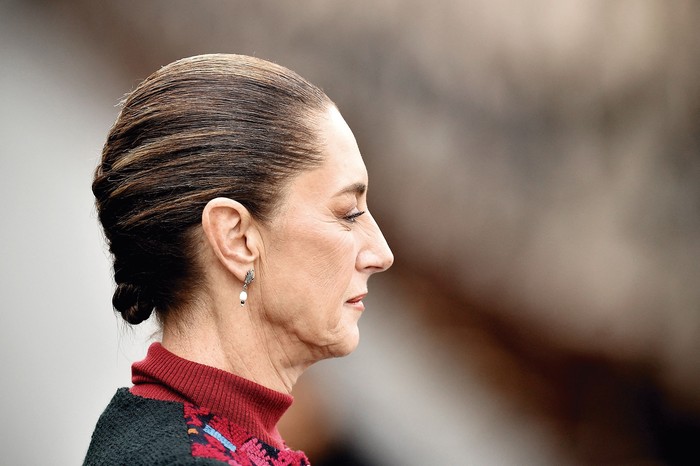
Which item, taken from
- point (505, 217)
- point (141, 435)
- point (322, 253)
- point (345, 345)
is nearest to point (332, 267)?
point (322, 253)

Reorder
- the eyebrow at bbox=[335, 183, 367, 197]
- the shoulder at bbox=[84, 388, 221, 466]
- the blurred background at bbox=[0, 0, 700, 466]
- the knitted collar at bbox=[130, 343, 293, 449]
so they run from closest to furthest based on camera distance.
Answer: the shoulder at bbox=[84, 388, 221, 466], the knitted collar at bbox=[130, 343, 293, 449], the eyebrow at bbox=[335, 183, 367, 197], the blurred background at bbox=[0, 0, 700, 466]

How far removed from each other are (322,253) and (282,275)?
0.23 feet

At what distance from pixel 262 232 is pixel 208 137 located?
0.16m

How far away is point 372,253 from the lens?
49.0 inches

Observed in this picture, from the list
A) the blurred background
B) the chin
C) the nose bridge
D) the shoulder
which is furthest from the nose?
the blurred background

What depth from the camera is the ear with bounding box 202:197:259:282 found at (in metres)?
1.09

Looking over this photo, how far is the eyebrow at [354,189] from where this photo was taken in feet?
3.86

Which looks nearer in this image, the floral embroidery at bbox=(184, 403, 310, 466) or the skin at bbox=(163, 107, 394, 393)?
the floral embroidery at bbox=(184, 403, 310, 466)

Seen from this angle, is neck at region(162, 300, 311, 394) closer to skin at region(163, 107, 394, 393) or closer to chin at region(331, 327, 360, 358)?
skin at region(163, 107, 394, 393)

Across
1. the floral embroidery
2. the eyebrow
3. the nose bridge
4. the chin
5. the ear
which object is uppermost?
the eyebrow

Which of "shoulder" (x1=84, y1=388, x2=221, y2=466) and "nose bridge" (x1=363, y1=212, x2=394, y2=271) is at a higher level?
"nose bridge" (x1=363, y1=212, x2=394, y2=271)

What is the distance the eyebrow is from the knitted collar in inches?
12.3

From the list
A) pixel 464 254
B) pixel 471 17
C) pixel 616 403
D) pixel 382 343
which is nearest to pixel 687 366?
pixel 616 403

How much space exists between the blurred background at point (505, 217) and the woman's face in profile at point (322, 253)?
102cm
